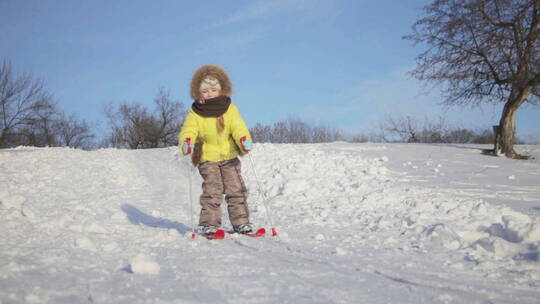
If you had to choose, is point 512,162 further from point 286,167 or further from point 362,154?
point 286,167

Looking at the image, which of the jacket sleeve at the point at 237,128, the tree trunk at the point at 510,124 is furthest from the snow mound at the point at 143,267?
the tree trunk at the point at 510,124

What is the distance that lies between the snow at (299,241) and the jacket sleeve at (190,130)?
1.06 metres

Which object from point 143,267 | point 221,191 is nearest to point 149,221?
point 221,191

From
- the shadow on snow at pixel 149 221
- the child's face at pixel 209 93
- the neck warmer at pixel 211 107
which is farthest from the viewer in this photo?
the shadow on snow at pixel 149 221

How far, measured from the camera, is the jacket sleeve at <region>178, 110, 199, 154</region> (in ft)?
13.3

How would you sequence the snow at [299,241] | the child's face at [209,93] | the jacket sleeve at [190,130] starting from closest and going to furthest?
the snow at [299,241] → the jacket sleeve at [190,130] → the child's face at [209,93]

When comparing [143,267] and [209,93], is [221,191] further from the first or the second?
[143,267]

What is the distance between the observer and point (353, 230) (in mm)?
4219

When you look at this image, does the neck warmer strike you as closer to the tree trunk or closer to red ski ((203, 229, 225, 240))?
red ski ((203, 229, 225, 240))

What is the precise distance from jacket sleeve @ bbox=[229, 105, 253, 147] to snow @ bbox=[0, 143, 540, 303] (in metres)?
1.18

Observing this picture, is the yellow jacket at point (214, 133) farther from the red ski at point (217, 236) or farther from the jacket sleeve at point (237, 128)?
the red ski at point (217, 236)

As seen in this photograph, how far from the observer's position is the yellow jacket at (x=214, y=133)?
4.19 metres

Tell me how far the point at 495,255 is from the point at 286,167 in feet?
19.1

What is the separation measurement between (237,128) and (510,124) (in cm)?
1110
